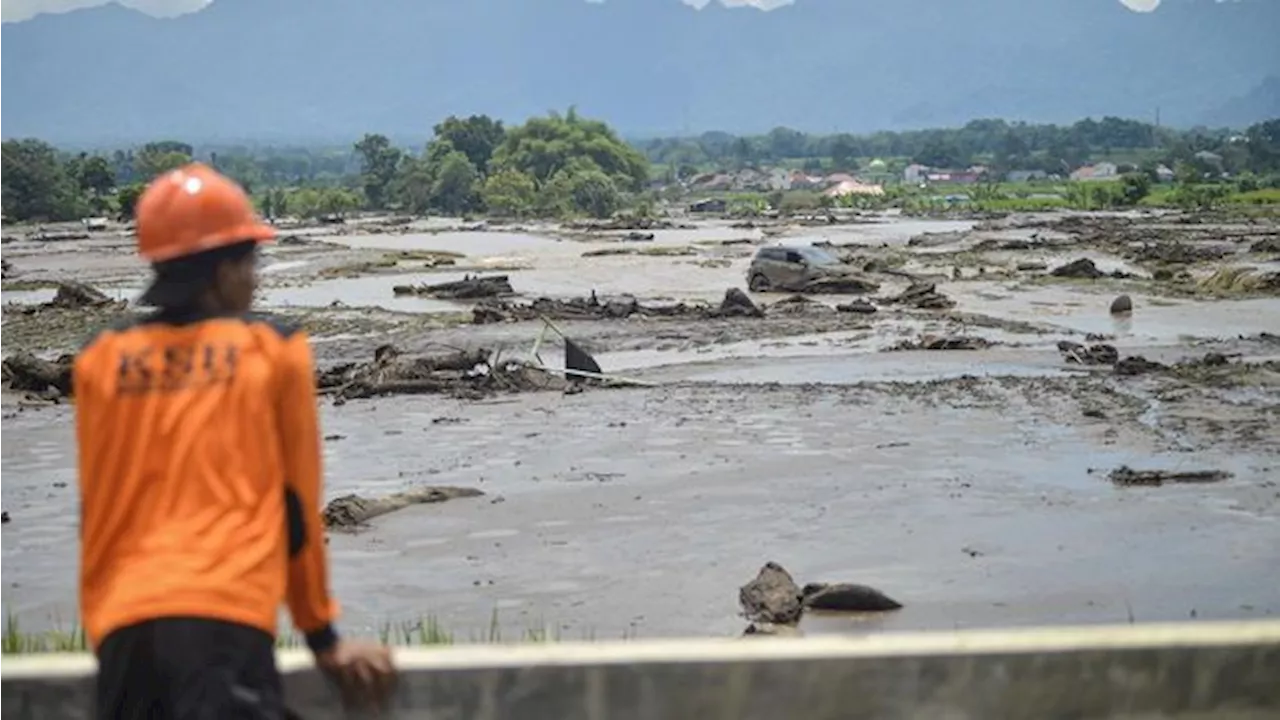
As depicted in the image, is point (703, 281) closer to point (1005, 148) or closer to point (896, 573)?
point (896, 573)

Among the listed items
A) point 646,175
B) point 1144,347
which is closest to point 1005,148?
point 646,175

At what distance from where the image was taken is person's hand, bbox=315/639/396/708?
3.50m

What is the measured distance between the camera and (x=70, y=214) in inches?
3910

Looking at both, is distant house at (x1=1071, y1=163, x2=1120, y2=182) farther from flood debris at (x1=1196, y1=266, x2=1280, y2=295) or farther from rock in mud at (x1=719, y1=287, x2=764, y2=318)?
rock in mud at (x1=719, y1=287, x2=764, y2=318)

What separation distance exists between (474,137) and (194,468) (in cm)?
11964

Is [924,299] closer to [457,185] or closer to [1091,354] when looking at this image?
[1091,354]

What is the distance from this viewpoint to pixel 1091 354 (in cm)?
2305

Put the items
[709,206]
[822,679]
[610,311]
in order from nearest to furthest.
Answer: [822,679] < [610,311] < [709,206]

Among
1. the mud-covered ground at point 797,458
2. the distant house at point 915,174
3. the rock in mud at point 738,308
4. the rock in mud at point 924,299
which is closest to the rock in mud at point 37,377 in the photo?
the mud-covered ground at point 797,458

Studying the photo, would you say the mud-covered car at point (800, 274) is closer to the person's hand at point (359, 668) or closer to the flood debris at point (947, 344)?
the flood debris at point (947, 344)

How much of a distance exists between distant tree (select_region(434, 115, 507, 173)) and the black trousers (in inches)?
4586

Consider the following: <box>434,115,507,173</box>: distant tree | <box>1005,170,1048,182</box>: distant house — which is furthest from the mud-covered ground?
<box>1005,170,1048,182</box>: distant house

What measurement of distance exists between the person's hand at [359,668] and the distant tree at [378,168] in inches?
4708

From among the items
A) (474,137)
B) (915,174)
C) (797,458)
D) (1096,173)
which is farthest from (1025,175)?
(797,458)
